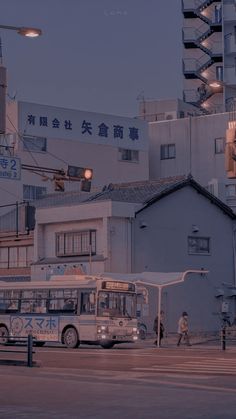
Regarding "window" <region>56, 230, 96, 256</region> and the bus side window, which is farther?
"window" <region>56, 230, 96, 256</region>

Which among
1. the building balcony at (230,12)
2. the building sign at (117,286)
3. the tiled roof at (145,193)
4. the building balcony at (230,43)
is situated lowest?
A: the building sign at (117,286)

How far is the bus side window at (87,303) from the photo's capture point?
37.4 metres

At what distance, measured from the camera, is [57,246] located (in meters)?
49.9

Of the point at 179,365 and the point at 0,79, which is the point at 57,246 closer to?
the point at 179,365

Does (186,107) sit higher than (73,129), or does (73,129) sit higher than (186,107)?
(186,107)

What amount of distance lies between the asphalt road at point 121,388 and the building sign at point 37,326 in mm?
9012

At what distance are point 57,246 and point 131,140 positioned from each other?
69.5 ft

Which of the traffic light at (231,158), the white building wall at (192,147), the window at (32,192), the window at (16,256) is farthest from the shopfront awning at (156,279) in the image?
the white building wall at (192,147)

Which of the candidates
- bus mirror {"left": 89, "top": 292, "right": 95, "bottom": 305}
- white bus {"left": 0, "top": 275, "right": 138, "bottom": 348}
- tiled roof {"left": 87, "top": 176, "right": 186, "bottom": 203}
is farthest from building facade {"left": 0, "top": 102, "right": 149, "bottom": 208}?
bus mirror {"left": 89, "top": 292, "right": 95, "bottom": 305}

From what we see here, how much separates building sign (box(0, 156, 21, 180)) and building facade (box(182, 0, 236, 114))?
2164 inches

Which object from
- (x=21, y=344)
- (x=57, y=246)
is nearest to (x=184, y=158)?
(x=57, y=246)

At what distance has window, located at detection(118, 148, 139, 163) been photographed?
69.3 meters

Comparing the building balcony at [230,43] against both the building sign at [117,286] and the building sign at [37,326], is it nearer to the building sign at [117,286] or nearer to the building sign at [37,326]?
the building sign at [117,286]

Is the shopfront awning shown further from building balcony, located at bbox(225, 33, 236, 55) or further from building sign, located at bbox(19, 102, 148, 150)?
building balcony, located at bbox(225, 33, 236, 55)
